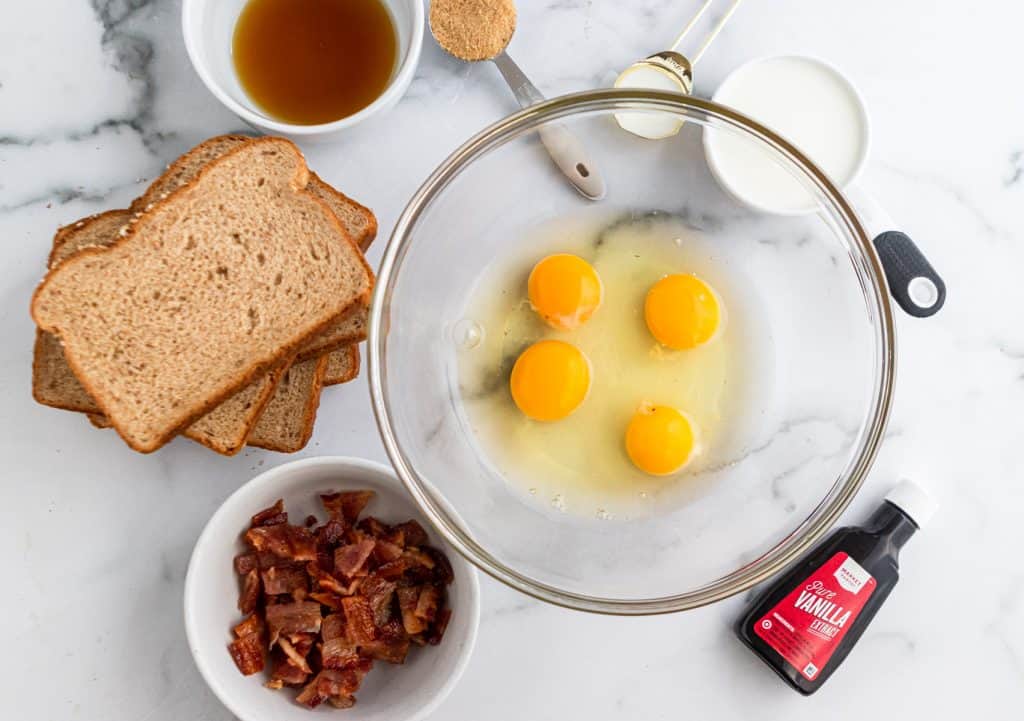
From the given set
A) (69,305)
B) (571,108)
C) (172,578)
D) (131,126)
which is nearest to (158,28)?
(131,126)

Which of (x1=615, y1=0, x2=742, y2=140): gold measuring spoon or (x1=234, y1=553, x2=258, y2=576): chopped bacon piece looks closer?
(x1=234, y1=553, x2=258, y2=576): chopped bacon piece

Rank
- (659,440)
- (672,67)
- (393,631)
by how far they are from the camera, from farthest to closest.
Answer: (672,67) → (393,631) → (659,440)

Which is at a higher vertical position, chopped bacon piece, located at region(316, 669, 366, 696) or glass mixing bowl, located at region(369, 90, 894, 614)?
glass mixing bowl, located at region(369, 90, 894, 614)

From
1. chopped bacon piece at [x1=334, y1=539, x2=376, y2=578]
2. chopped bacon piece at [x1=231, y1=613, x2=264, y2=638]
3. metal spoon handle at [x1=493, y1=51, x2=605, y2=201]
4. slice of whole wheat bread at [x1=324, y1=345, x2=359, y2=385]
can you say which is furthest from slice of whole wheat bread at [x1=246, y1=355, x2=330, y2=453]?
metal spoon handle at [x1=493, y1=51, x2=605, y2=201]

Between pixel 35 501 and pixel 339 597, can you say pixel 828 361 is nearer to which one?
pixel 339 597

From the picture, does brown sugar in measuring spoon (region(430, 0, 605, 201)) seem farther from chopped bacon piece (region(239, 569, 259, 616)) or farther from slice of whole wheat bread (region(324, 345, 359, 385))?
chopped bacon piece (region(239, 569, 259, 616))

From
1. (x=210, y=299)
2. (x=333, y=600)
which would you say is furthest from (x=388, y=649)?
(x=210, y=299)

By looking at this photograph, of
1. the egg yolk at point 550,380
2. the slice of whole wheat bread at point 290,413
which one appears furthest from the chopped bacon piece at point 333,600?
the egg yolk at point 550,380

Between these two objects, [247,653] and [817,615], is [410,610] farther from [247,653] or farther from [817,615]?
[817,615]
